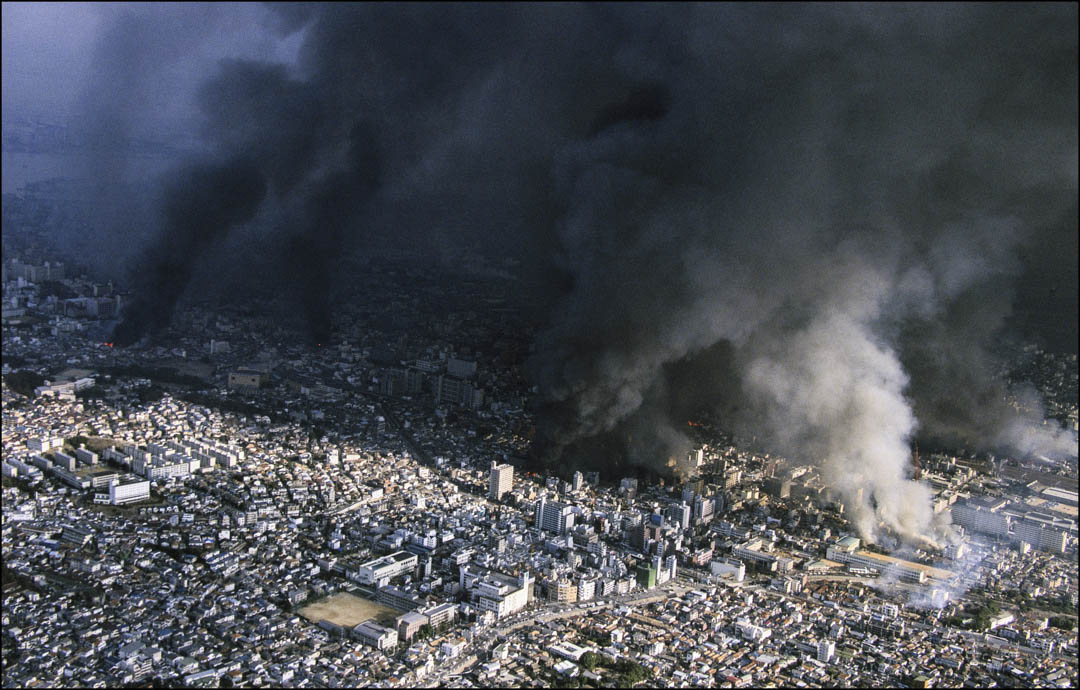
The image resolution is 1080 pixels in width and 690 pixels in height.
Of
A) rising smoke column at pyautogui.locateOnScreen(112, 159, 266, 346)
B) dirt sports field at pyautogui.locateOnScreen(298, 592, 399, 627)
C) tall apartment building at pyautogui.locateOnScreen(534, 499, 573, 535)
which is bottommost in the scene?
dirt sports field at pyautogui.locateOnScreen(298, 592, 399, 627)

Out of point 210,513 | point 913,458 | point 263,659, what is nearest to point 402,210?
point 210,513

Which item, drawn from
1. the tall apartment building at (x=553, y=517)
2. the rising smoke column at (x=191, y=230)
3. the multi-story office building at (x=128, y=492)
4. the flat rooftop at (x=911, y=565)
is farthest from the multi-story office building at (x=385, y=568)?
the rising smoke column at (x=191, y=230)

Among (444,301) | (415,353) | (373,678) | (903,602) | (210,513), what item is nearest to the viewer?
(373,678)

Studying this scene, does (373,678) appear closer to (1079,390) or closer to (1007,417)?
(1007,417)

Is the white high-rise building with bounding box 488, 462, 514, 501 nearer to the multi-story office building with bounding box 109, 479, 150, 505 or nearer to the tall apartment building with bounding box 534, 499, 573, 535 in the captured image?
the tall apartment building with bounding box 534, 499, 573, 535

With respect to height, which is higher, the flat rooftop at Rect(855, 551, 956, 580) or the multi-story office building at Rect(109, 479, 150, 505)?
the flat rooftop at Rect(855, 551, 956, 580)

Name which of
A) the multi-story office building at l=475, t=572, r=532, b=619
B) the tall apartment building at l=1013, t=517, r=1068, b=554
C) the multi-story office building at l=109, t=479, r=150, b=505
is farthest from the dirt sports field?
the tall apartment building at l=1013, t=517, r=1068, b=554
